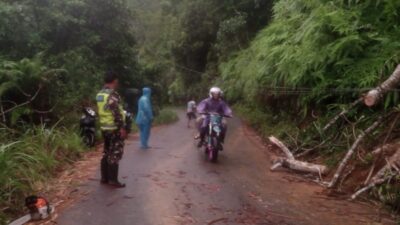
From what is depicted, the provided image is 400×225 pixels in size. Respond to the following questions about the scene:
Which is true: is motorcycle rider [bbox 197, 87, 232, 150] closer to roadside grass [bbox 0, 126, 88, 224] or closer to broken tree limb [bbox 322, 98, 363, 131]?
broken tree limb [bbox 322, 98, 363, 131]

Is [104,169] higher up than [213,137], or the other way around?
[213,137]

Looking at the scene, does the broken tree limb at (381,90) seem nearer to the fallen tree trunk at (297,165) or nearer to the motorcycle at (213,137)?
the fallen tree trunk at (297,165)

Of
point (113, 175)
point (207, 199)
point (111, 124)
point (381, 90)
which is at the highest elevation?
point (381, 90)

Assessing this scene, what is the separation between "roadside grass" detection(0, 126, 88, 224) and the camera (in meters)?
6.59

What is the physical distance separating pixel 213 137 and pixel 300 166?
76.6 inches

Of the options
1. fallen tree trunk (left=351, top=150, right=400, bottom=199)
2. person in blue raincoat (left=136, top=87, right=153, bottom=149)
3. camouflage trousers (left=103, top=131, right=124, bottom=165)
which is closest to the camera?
fallen tree trunk (left=351, top=150, right=400, bottom=199)

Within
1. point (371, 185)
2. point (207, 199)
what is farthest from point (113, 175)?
point (371, 185)

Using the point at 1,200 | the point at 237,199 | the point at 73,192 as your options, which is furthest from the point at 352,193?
the point at 1,200

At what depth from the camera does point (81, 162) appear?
10.2 meters

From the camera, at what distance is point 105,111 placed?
7.71 m

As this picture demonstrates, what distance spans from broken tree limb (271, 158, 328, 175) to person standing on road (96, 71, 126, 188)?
355cm

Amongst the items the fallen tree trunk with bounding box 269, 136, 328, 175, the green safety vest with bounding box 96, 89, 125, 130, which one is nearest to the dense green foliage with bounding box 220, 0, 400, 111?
the fallen tree trunk with bounding box 269, 136, 328, 175

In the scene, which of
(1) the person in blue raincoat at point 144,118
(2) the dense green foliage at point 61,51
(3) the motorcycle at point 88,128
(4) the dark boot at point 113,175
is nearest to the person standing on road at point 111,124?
(4) the dark boot at point 113,175

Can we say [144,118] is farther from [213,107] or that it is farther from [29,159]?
[29,159]
